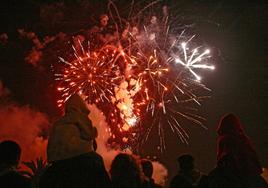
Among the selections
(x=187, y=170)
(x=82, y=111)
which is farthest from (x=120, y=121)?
(x=82, y=111)

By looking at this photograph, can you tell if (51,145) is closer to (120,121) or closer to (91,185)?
(91,185)

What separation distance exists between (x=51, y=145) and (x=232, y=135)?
2063mm

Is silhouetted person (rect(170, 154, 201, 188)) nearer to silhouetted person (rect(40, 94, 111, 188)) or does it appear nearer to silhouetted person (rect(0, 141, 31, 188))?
silhouetted person (rect(0, 141, 31, 188))

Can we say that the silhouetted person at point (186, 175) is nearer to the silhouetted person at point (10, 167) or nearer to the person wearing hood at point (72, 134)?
the silhouetted person at point (10, 167)

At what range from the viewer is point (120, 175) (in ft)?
15.9

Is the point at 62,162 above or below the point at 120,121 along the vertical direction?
below

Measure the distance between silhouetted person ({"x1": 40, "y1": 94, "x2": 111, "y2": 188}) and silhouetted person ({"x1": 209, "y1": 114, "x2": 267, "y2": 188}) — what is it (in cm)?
143

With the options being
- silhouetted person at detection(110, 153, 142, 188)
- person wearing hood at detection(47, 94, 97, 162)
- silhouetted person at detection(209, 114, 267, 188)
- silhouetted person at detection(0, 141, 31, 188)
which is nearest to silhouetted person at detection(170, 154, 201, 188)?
silhouetted person at detection(209, 114, 267, 188)

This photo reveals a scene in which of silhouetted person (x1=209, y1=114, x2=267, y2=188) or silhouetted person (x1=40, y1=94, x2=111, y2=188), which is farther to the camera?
silhouetted person (x1=209, y1=114, x2=267, y2=188)

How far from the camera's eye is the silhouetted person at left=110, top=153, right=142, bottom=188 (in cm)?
484

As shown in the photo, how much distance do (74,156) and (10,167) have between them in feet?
4.81

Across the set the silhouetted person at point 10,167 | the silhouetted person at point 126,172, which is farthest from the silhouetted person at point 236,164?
the silhouetted person at point 10,167

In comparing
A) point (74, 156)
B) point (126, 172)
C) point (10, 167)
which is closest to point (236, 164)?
point (126, 172)

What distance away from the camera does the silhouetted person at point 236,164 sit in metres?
4.80
